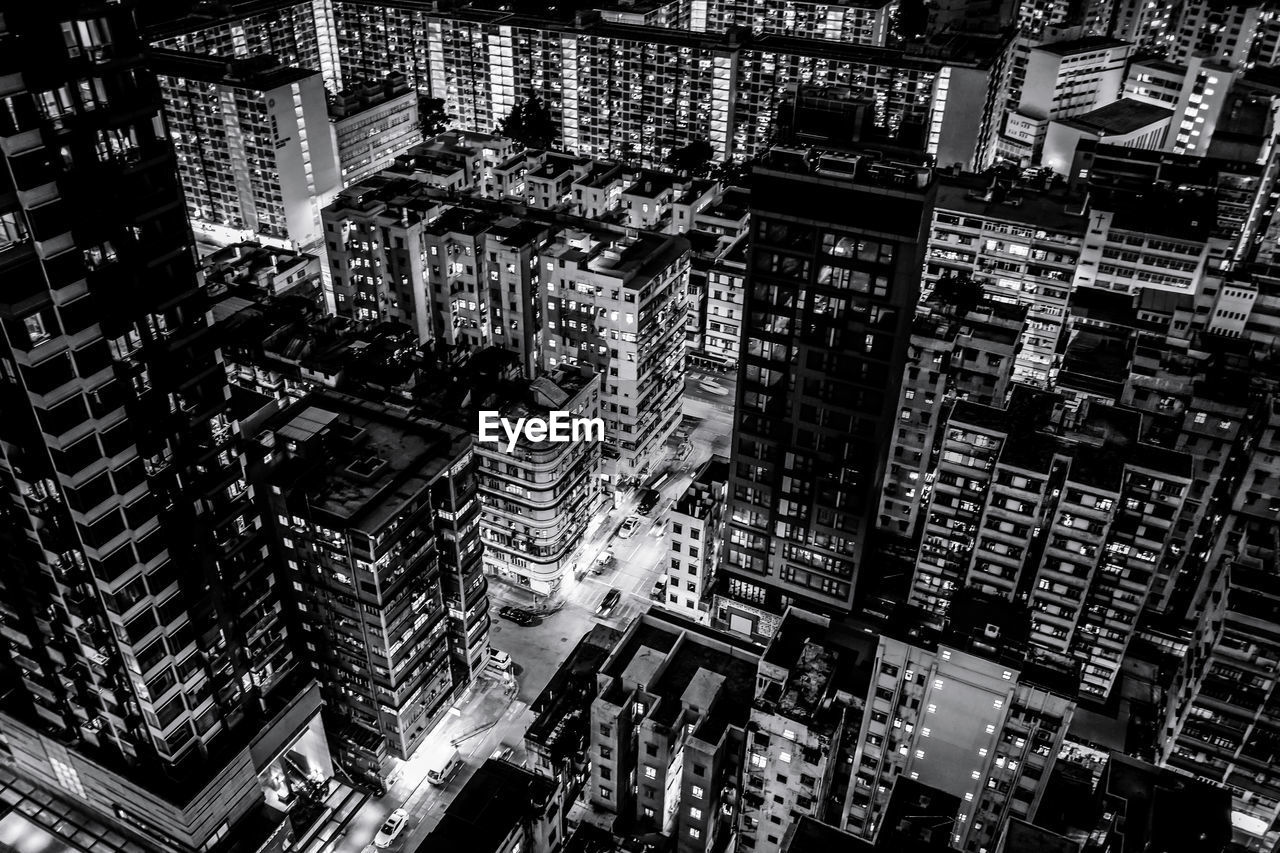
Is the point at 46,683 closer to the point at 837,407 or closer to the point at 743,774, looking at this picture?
the point at 743,774

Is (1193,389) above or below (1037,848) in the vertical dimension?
above

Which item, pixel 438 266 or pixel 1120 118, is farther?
pixel 1120 118

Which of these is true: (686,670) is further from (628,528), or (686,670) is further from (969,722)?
(628,528)

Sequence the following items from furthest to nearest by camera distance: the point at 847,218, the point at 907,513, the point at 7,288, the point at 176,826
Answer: the point at 907,513 < the point at 847,218 < the point at 176,826 < the point at 7,288

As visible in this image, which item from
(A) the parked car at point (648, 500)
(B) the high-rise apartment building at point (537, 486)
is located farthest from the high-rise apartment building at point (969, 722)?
(A) the parked car at point (648, 500)

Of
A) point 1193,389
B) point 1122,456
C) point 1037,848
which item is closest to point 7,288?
point 1037,848

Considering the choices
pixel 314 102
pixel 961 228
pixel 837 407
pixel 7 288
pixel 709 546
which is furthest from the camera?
pixel 314 102

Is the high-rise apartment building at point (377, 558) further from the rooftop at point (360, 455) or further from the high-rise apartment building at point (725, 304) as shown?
the high-rise apartment building at point (725, 304)

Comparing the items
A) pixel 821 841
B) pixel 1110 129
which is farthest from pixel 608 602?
pixel 1110 129
